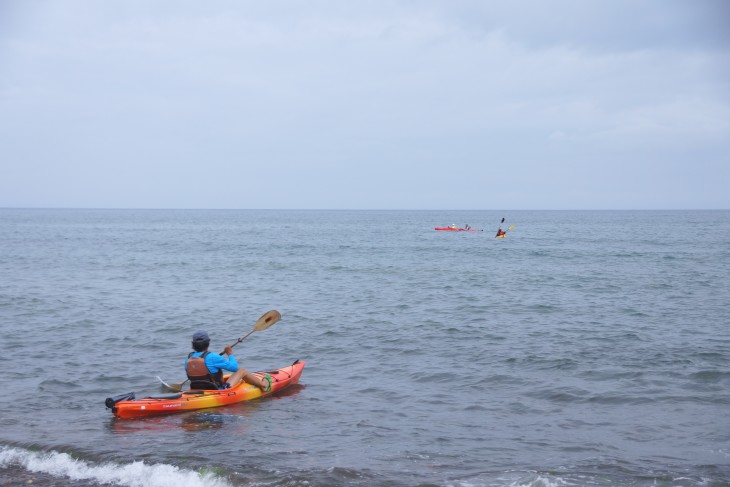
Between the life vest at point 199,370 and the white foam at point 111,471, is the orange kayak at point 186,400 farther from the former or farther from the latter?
the white foam at point 111,471

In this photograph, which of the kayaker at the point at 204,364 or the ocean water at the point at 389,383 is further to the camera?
the kayaker at the point at 204,364

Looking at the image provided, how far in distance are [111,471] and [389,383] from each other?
231 inches

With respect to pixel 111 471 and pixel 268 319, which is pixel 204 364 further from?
pixel 268 319

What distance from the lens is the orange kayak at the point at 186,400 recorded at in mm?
10680

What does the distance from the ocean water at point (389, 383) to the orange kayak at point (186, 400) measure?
18cm

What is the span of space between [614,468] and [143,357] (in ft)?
34.9

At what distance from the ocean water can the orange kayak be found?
6.9 inches

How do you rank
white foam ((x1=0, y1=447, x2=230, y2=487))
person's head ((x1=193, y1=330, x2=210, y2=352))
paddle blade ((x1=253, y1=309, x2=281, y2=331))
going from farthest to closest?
1. paddle blade ((x1=253, y1=309, x2=281, y2=331))
2. person's head ((x1=193, y1=330, x2=210, y2=352))
3. white foam ((x1=0, y1=447, x2=230, y2=487))

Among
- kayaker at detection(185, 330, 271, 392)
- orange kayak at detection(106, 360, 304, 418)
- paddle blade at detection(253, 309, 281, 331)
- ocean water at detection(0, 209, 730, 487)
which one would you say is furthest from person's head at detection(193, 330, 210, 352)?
paddle blade at detection(253, 309, 281, 331)

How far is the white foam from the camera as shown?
830 cm

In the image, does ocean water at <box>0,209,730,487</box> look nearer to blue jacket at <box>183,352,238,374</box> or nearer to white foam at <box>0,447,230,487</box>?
white foam at <box>0,447,230,487</box>

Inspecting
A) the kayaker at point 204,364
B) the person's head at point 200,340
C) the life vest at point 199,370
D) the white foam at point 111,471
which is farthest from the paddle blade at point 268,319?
the white foam at point 111,471

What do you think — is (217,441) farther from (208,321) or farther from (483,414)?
(208,321)

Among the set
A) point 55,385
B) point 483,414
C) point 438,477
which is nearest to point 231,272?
point 55,385
